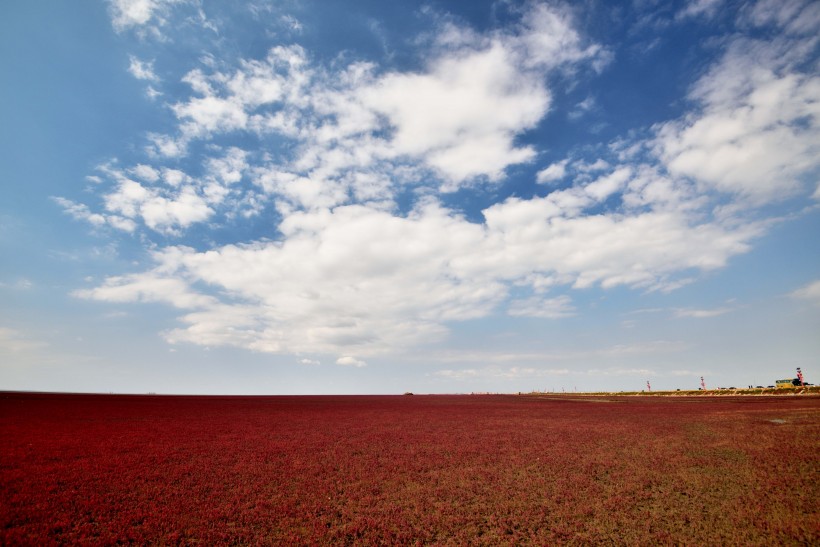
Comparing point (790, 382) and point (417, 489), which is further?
point (790, 382)

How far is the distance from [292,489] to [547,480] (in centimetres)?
841

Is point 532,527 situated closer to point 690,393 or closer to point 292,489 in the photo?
point 292,489

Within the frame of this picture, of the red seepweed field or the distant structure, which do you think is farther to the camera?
the distant structure

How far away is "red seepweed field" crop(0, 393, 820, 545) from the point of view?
29.9ft

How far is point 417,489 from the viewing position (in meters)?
12.5

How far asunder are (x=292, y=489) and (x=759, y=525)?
487 inches

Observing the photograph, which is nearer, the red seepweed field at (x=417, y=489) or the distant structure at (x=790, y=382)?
the red seepweed field at (x=417, y=489)

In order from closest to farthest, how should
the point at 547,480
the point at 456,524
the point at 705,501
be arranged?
the point at 456,524 < the point at 705,501 < the point at 547,480

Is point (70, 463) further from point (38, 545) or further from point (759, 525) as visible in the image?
point (759, 525)

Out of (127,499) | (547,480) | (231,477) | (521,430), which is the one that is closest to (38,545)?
(127,499)

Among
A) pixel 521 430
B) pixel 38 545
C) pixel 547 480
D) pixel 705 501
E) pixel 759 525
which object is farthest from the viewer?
pixel 521 430

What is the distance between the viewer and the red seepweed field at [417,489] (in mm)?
9125

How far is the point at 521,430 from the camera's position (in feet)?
84.4

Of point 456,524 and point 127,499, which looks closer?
point 456,524
